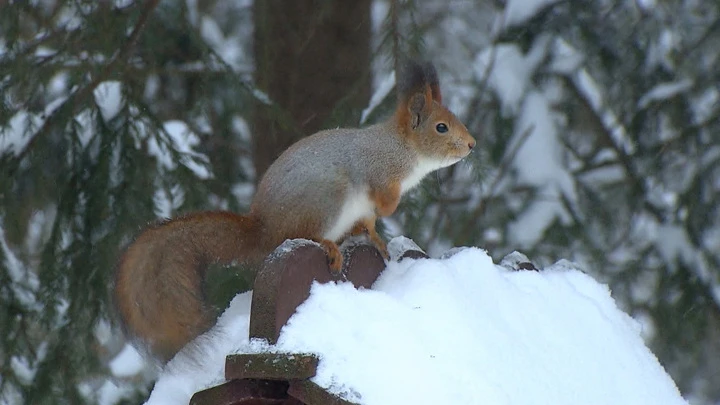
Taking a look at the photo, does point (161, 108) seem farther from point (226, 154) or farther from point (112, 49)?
point (112, 49)

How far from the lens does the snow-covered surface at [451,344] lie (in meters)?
1.30

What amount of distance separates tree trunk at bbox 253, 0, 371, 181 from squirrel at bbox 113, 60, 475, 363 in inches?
39.7

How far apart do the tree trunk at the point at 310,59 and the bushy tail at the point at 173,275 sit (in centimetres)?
148

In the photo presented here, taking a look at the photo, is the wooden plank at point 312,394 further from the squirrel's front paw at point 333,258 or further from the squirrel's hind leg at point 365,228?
the squirrel's hind leg at point 365,228

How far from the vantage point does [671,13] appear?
350cm

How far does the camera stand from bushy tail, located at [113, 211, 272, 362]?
148 centimetres

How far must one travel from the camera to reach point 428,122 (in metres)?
2.16

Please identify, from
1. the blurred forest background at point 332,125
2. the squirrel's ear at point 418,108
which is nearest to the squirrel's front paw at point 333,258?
the squirrel's ear at point 418,108

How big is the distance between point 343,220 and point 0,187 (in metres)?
1.14

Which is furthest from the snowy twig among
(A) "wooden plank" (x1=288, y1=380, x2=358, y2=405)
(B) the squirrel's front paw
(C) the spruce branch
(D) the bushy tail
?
(A) "wooden plank" (x1=288, y1=380, x2=358, y2=405)

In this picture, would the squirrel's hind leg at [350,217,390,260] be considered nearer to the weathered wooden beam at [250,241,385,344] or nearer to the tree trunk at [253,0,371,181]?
the weathered wooden beam at [250,241,385,344]

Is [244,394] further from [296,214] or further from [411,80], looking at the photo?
[411,80]

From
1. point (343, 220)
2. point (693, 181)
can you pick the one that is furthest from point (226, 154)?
point (693, 181)

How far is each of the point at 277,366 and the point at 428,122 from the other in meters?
1.00
